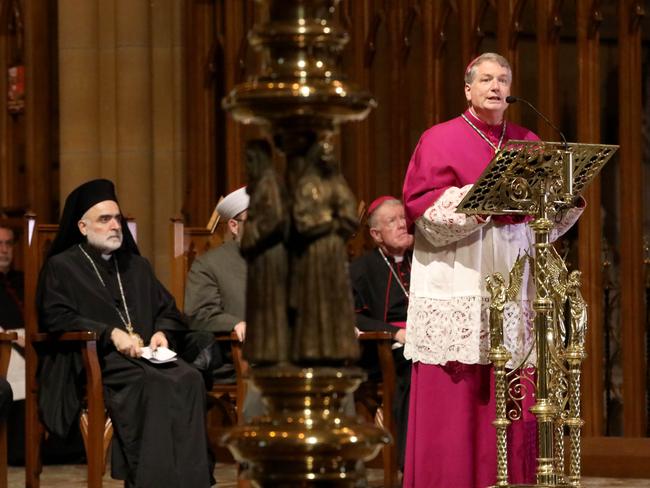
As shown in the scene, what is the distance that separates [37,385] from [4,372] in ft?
2.09

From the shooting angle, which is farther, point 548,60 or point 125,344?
point 548,60

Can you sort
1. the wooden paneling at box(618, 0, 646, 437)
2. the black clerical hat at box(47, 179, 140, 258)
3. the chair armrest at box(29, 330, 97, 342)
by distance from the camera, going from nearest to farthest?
the chair armrest at box(29, 330, 97, 342), the black clerical hat at box(47, 179, 140, 258), the wooden paneling at box(618, 0, 646, 437)

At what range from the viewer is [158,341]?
732 centimetres

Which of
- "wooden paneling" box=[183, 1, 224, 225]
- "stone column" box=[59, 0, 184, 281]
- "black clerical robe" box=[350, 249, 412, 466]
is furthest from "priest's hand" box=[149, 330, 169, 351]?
"stone column" box=[59, 0, 184, 281]

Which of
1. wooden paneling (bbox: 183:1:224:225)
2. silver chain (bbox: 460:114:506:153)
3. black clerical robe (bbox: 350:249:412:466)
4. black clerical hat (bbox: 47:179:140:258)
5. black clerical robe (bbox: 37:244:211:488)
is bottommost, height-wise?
black clerical robe (bbox: 37:244:211:488)

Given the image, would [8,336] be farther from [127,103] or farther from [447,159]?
[127,103]

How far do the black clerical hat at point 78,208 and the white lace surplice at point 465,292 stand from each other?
87.0 inches

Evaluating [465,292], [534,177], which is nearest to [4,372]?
[465,292]

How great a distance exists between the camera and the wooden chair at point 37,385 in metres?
6.97

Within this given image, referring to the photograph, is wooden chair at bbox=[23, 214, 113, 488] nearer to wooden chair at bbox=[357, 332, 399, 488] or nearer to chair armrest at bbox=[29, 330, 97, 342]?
chair armrest at bbox=[29, 330, 97, 342]

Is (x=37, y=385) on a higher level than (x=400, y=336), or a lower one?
lower

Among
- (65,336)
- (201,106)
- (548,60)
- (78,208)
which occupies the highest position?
(548,60)

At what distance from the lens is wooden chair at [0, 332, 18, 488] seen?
21.6 feet

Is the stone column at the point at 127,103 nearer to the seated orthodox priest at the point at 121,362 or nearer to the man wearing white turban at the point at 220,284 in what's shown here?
the seated orthodox priest at the point at 121,362
